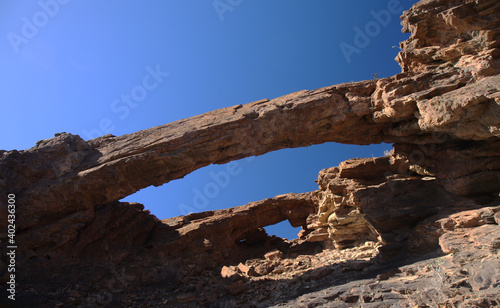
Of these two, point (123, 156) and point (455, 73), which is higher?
point (123, 156)

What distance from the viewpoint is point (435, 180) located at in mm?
14766

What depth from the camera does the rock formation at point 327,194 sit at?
11.1 meters

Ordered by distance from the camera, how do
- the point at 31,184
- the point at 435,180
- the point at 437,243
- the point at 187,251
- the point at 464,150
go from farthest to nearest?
the point at 187,251 < the point at 31,184 < the point at 435,180 < the point at 464,150 < the point at 437,243

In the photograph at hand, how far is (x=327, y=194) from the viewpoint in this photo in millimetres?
19250

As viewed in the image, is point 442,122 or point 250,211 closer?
point 442,122

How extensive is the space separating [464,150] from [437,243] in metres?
3.88

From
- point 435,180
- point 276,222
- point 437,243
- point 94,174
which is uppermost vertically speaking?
point 94,174

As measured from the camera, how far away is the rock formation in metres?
11.1

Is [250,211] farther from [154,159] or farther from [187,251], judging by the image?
[154,159]

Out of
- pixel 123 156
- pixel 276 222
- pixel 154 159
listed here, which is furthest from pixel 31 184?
pixel 276 222

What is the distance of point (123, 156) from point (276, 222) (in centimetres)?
1101

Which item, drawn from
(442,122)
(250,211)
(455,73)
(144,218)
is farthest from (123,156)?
(455,73)

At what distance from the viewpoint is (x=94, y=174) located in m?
15.4

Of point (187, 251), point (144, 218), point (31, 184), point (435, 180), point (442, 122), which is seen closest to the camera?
point (442, 122)
